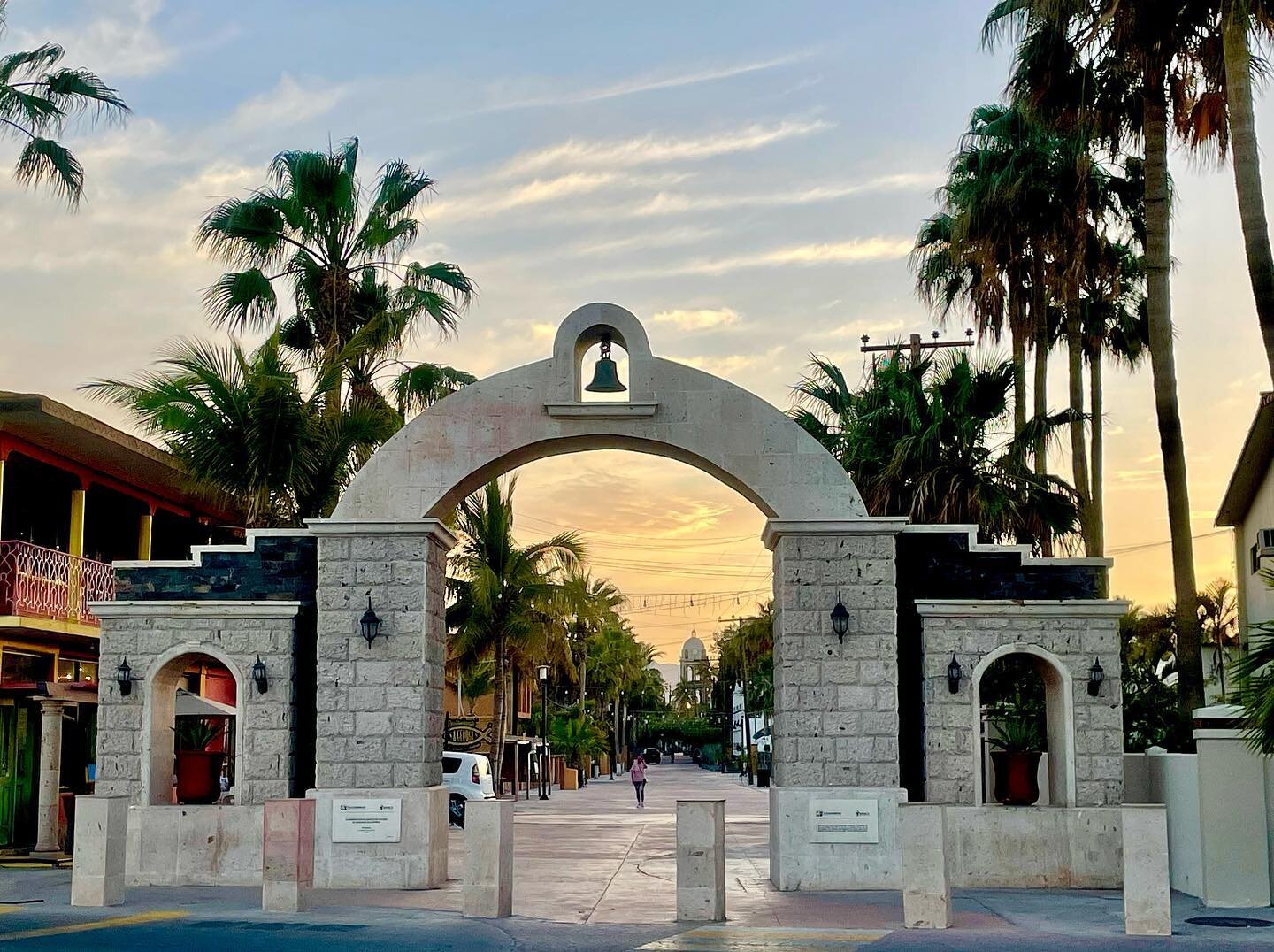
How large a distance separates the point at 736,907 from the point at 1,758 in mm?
13634

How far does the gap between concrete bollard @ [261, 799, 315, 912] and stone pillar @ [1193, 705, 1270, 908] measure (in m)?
8.84

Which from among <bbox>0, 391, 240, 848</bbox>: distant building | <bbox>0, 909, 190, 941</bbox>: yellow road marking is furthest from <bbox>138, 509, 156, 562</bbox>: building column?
<bbox>0, 909, 190, 941</bbox>: yellow road marking

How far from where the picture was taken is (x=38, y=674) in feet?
80.0

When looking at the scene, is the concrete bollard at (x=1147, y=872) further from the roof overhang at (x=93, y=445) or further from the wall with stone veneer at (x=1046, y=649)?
the roof overhang at (x=93, y=445)

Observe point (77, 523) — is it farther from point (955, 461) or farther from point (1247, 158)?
point (1247, 158)

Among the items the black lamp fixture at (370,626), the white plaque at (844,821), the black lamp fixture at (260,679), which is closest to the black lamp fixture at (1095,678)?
the white plaque at (844,821)

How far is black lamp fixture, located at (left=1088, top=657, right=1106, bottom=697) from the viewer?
16.4 metres

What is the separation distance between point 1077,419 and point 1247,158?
8.41m

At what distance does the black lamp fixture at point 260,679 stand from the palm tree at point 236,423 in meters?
4.40

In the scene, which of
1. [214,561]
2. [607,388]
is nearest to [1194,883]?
[607,388]

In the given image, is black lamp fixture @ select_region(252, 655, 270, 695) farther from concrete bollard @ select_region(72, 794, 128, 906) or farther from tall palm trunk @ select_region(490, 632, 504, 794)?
tall palm trunk @ select_region(490, 632, 504, 794)

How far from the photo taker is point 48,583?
22.9m

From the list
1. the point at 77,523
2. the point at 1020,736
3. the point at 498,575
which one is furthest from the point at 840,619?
the point at 498,575

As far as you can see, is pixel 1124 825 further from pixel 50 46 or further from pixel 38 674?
pixel 38 674
